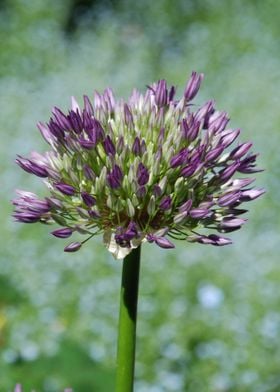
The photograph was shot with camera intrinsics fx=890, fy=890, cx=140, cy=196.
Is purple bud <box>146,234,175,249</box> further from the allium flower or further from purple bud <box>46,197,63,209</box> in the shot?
purple bud <box>46,197,63,209</box>

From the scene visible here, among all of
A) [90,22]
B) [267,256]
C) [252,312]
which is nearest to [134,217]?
[252,312]

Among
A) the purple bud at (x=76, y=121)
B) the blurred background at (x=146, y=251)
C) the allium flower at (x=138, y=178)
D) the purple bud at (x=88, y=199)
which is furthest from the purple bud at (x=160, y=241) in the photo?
the blurred background at (x=146, y=251)

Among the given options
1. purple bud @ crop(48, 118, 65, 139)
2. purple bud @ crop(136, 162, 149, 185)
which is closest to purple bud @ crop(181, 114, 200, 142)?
purple bud @ crop(136, 162, 149, 185)

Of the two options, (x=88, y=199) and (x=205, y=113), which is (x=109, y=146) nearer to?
(x=88, y=199)

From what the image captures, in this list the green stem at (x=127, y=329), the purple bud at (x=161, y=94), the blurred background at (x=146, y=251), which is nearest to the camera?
the green stem at (x=127, y=329)

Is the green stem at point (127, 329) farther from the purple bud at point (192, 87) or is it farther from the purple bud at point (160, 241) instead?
the purple bud at point (192, 87)

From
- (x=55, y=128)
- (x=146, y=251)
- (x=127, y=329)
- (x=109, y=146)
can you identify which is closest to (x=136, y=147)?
(x=109, y=146)

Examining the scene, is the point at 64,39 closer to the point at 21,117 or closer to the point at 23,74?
the point at 23,74
